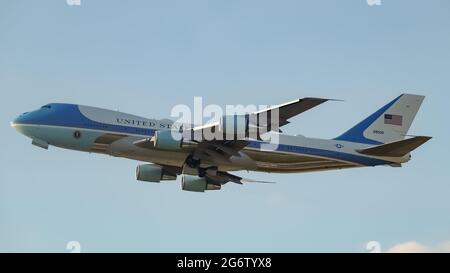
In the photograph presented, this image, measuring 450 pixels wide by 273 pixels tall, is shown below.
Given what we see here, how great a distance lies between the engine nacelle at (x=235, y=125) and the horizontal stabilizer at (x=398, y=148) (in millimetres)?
10265

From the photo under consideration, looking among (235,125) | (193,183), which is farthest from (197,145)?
(193,183)

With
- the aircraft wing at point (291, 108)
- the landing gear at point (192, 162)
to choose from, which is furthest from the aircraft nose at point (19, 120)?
the aircraft wing at point (291, 108)

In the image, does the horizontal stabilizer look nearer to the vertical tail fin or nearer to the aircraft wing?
the vertical tail fin

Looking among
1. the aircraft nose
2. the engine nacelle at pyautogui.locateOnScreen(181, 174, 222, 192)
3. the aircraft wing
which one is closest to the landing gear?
the engine nacelle at pyautogui.locateOnScreen(181, 174, 222, 192)

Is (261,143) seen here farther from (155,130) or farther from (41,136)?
(41,136)

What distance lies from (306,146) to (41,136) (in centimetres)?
1682

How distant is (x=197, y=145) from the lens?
48.5m

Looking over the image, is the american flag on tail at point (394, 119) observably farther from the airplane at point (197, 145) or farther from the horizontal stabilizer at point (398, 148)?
the horizontal stabilizer at point (398, 148)

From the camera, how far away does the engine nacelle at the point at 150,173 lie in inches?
2157

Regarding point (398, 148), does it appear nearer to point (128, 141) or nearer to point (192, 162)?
point (192, 162)
